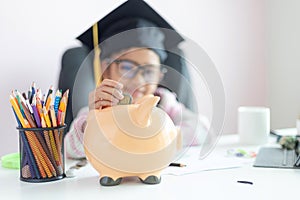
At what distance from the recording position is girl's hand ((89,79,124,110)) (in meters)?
0.75

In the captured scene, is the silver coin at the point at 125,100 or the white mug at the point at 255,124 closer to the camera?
the silver coin at the point at 125,100

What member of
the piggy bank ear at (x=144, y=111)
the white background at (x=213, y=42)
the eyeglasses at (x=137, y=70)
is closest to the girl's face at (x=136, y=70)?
the eyeglasses at (x=137, y=70)

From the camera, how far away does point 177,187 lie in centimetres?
73

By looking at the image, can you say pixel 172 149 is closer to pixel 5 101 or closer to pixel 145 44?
pixel 145 44

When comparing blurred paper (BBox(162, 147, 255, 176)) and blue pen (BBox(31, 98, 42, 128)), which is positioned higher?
blue pen (BBox(31, 98, 42, 128))

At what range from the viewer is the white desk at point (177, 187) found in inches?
26.9

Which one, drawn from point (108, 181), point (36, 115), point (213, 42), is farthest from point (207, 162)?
point (213, 42)

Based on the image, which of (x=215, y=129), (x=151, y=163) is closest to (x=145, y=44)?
(x=215, y=129)

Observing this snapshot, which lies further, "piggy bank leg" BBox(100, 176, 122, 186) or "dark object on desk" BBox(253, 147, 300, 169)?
"dark object on desk" BBox(253, 147, 300, 169)

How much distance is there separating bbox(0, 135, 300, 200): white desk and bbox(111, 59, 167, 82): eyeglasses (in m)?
0.23

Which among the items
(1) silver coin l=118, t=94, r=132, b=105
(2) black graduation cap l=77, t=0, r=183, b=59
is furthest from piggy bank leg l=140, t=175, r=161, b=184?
(2) black graduation cap l=77, t=0, r=183, b=59

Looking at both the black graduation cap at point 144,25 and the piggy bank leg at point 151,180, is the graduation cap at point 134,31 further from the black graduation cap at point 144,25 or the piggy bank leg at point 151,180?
the piggy bank leg at point 151,180

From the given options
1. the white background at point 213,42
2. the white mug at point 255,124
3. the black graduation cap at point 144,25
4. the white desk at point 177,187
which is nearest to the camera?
the white desk at point 177,187

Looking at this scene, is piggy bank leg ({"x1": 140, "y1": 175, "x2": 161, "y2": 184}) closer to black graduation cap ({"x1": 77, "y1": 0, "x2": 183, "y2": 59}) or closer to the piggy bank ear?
the piggy bank ear
